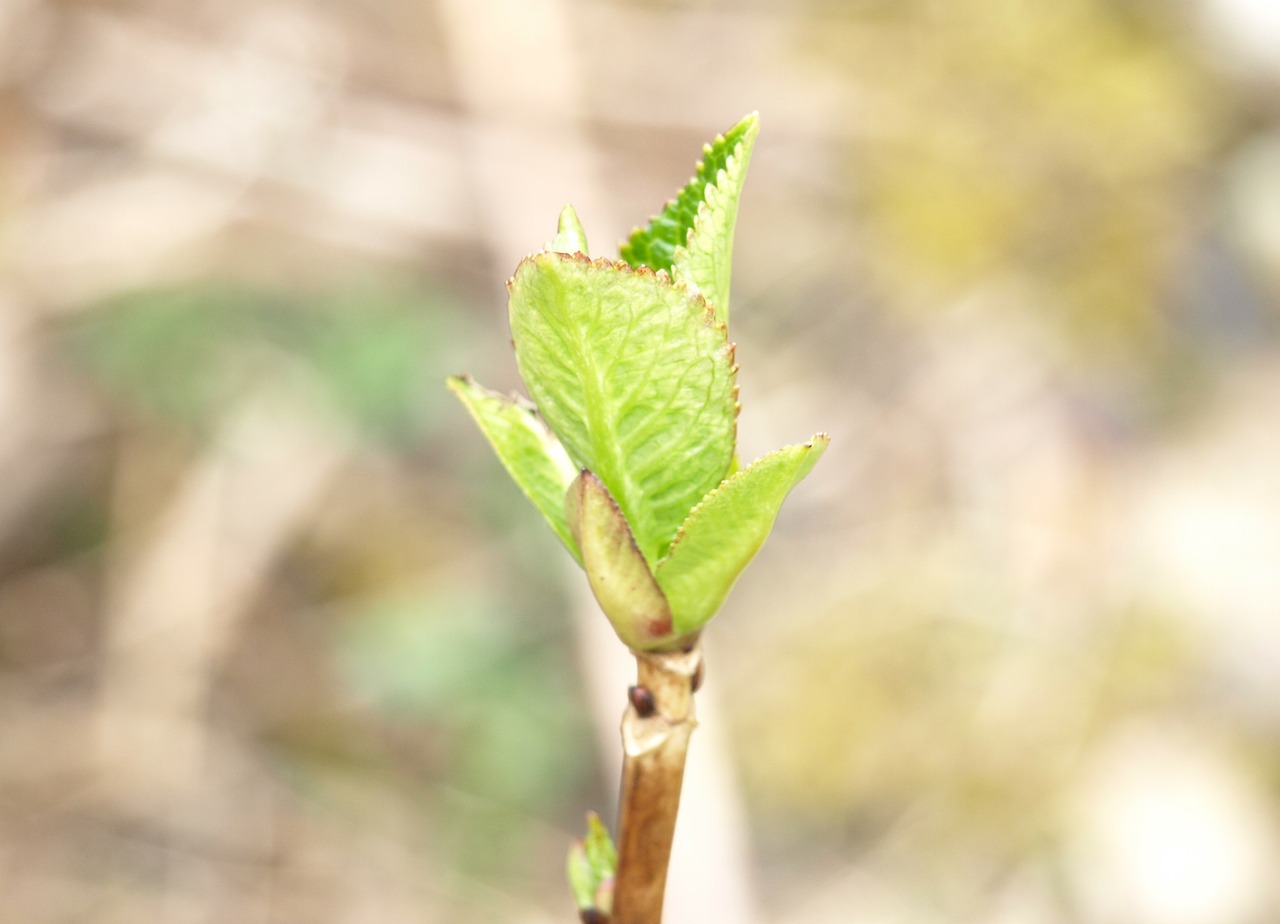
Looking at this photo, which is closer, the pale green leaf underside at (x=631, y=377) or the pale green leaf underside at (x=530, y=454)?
the pale green leaf underside at (x=631, y=377)

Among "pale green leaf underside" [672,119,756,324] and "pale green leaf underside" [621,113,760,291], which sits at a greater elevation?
"pale green leaf underside" [621,113,760,291]

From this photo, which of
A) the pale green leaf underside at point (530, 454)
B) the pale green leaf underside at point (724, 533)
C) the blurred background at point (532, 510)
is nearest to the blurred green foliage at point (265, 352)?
the blurred background at point (532, 510)

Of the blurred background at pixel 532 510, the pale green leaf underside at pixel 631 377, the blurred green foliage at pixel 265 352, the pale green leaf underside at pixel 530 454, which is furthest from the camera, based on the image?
the blurred green foliage at pixel 265 352

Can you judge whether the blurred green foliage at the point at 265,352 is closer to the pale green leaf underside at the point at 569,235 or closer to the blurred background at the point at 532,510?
the blurred background at the point at 532,510

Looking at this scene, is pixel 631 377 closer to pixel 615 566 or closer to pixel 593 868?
pixel 615 566

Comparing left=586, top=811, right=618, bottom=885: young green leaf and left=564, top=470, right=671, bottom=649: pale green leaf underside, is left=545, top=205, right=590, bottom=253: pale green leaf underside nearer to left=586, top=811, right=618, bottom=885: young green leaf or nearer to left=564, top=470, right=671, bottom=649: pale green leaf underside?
left=564, top=470, right=671, bottom=649: pale green leaf underside

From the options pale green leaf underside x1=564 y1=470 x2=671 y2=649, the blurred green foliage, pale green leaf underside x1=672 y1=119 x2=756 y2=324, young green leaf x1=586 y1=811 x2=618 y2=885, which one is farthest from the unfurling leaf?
the blurred green foliage

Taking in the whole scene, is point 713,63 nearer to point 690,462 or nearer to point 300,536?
point 300,536
